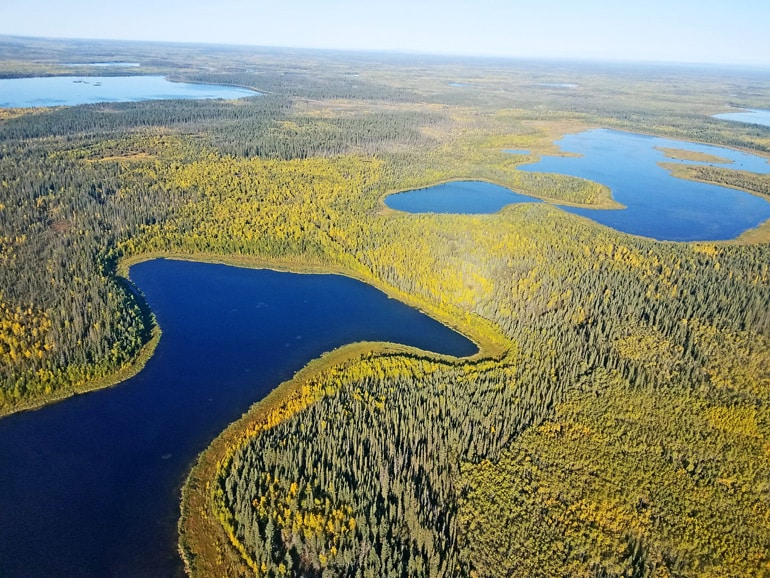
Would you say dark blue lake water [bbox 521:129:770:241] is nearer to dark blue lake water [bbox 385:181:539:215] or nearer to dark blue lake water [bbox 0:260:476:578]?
dark blue lake water [bbox 385:181:539:215]

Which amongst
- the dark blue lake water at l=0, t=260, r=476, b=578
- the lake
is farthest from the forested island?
the lake

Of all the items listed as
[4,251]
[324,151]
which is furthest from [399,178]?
[4,251]

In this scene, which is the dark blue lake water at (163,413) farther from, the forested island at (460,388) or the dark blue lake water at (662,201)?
the dark blue lake water at (662,201)

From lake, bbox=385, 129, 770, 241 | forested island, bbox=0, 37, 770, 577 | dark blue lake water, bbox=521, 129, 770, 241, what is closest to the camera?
forested island, bbox=0, 37, 770, 577

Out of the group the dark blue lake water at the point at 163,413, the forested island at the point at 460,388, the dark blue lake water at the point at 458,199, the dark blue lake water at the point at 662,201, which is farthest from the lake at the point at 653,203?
the dark blue lake water at the point at 163,413

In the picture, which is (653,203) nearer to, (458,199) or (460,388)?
(458,199)
